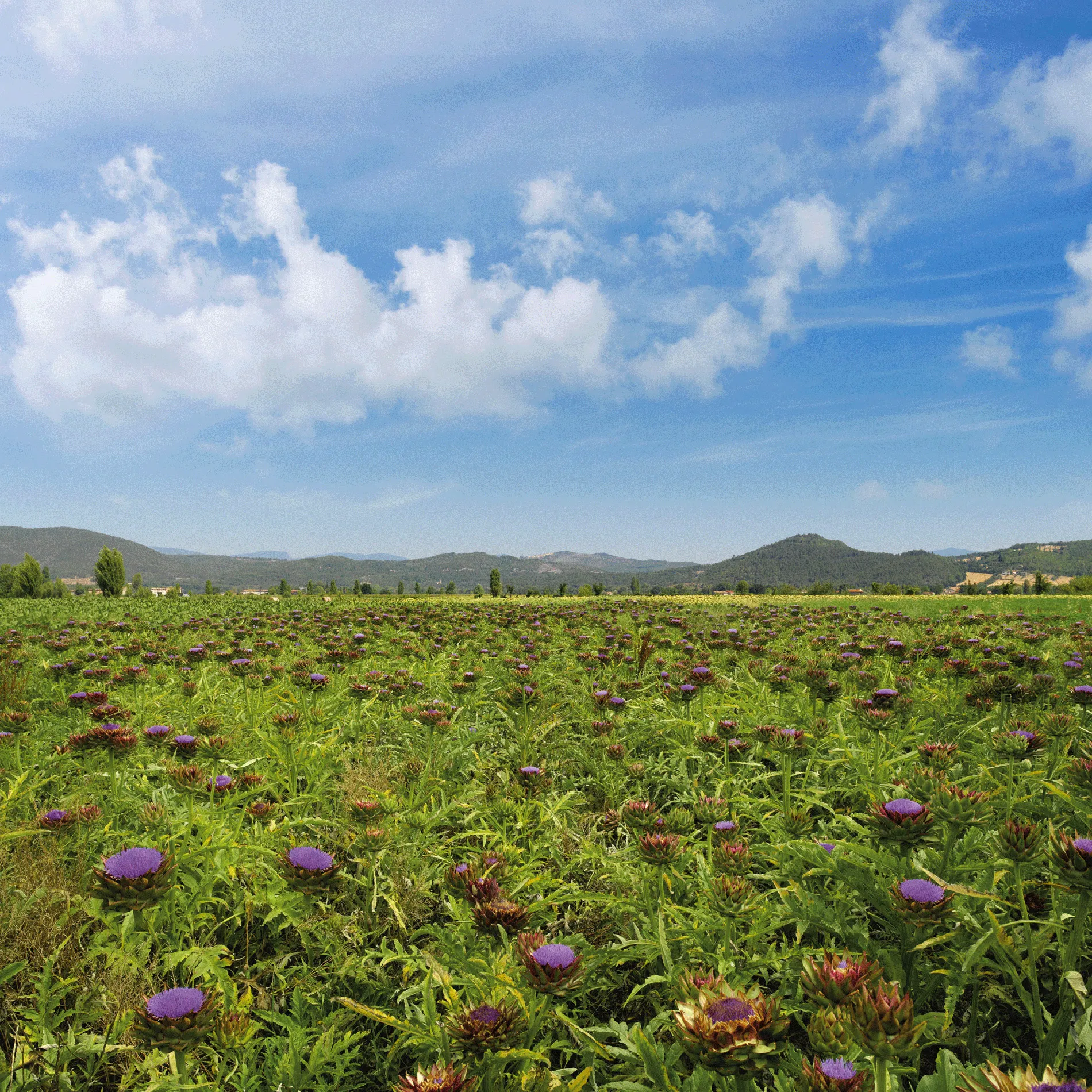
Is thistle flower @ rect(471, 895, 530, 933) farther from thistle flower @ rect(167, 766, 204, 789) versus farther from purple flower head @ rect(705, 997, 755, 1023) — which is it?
thistle flower @ rect(167, 766, 204, 789)

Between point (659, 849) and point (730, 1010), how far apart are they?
120 cm

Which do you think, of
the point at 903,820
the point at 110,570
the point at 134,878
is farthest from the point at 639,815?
the point at 110,570

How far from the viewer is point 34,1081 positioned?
207 centimetres

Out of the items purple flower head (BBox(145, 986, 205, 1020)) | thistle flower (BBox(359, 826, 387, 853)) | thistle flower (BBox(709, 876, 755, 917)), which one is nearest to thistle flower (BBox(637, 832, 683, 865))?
thistle flower (BBox(709, 876, 755, 917))

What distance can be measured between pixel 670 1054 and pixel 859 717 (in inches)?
122

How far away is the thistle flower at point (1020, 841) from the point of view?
229 centimetres

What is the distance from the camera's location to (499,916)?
7.00 feet

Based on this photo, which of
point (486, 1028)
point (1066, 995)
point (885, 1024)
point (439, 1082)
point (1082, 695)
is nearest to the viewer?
point (885, 1024)

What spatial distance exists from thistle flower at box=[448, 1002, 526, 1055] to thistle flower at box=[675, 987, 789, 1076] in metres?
0.58

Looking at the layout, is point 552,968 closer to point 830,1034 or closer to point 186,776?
point 830,1034

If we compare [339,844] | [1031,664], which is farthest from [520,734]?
[1031,664]

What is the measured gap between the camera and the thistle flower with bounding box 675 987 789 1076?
1.37 meters

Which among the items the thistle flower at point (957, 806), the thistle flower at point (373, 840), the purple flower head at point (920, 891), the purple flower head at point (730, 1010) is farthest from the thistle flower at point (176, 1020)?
the thistle flower at point (957, 806)

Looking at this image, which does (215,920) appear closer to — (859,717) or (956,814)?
(956,814)
